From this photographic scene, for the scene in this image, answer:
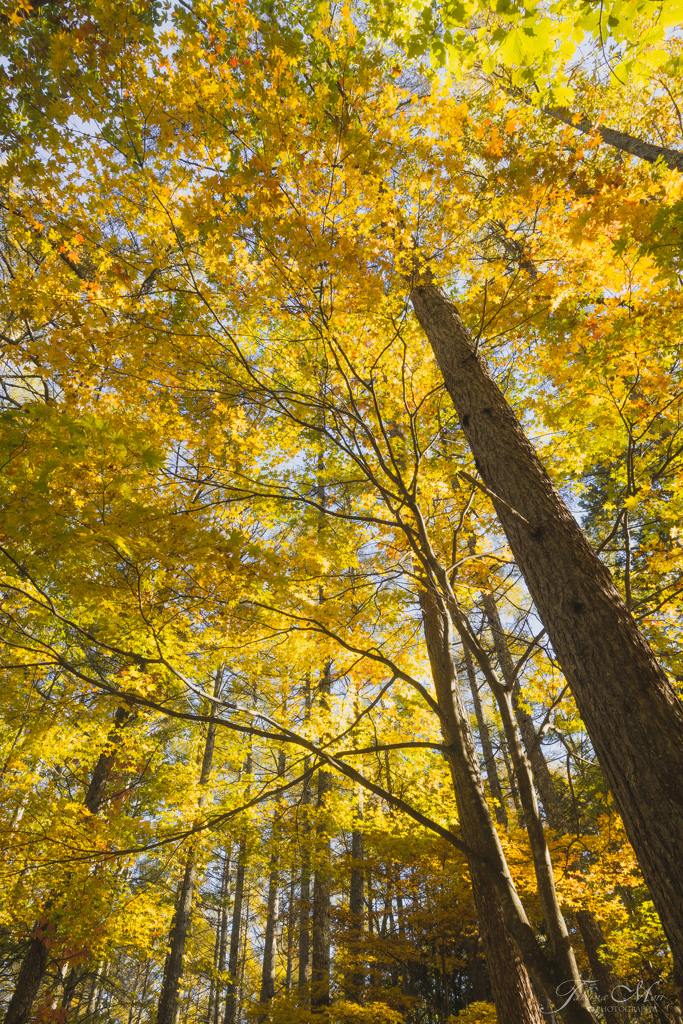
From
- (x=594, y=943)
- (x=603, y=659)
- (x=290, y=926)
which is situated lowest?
(x=594, y=943)

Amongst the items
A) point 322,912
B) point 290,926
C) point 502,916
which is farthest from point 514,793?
point 290,926

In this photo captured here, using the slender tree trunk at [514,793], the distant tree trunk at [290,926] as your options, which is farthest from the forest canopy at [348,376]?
the distant tree trunk at [290,926]

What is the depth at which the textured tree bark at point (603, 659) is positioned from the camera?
1.63m

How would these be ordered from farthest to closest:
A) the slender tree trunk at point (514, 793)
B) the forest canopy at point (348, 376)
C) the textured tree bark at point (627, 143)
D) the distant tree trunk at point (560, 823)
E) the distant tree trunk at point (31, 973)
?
the textured tree bark at point (627, 143) < the slender tree trunk at point (514, 793) < the distant tree trunk at point (31, 973) < the distant tree trunk at point (560, 823) < the forest canopy at point (348, 376)

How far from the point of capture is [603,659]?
1.98 metres

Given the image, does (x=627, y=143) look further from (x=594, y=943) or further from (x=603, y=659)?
(x=594, y=943)

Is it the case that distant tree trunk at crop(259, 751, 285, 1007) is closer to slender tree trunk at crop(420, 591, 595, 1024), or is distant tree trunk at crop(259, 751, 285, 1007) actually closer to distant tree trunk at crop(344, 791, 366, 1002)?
distant tree trunk at crop(344, 791, 366, 1002)

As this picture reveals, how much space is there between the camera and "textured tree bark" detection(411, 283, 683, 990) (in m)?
1.63

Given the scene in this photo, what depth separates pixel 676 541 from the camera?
16.9ft

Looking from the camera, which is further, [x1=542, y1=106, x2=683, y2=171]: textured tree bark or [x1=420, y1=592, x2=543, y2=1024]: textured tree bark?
[x1=542, y1=106, x2=683, y2=171]: textured tree bark

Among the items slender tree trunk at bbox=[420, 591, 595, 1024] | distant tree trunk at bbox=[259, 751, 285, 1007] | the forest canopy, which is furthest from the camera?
distant tree trunk at bbox=[259, 751, 285, 1007]

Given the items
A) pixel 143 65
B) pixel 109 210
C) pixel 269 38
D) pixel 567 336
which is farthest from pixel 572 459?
pixel 143 65

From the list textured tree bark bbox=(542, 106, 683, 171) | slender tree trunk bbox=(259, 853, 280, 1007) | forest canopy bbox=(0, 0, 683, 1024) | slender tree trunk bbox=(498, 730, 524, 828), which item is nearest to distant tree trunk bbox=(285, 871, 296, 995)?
slender tree trunk bbox=(259, 853, 280, 1007)

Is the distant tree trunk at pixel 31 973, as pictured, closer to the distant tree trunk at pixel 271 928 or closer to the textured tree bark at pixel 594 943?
the distant tree trunk at pixel 271 928
